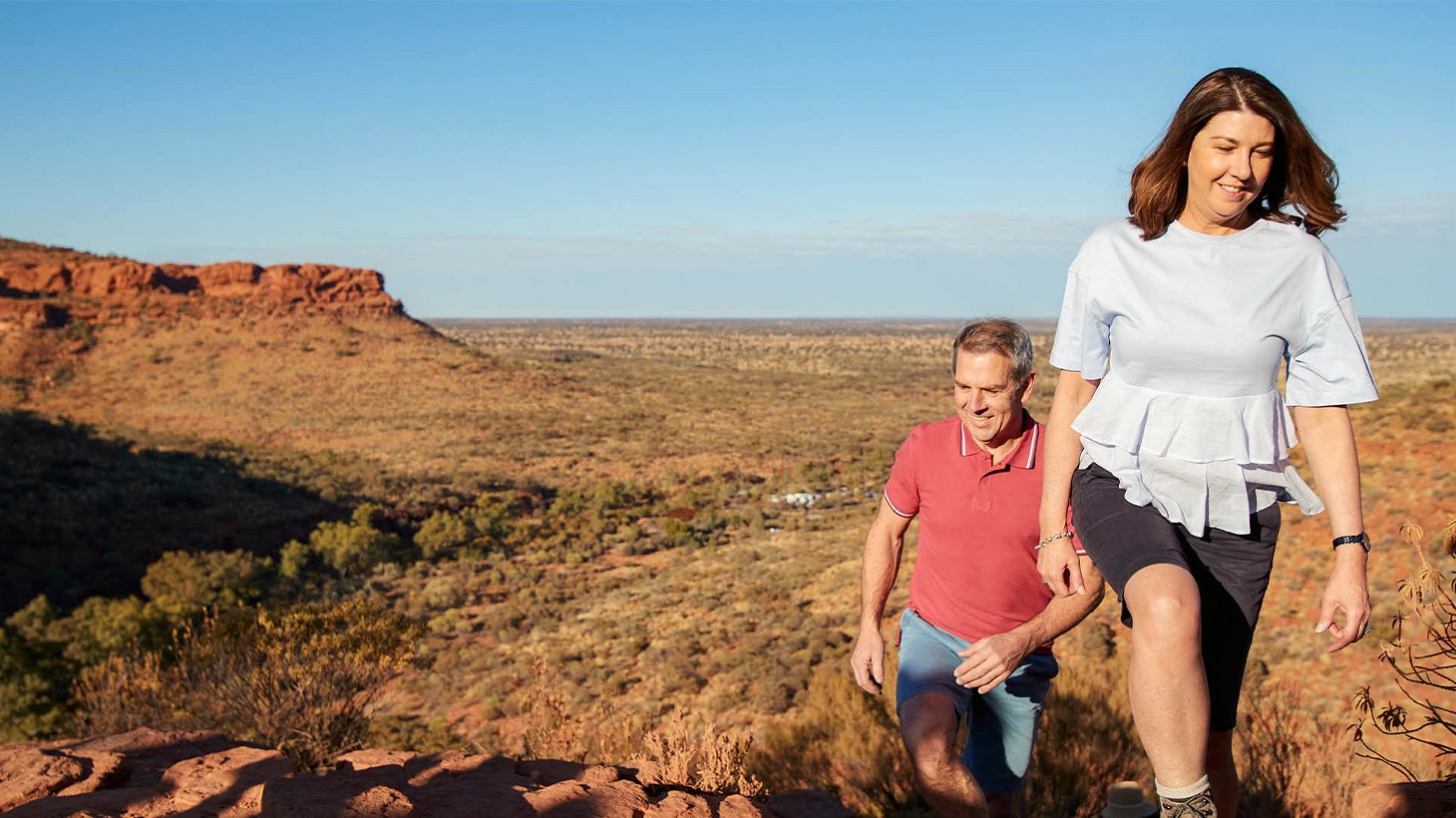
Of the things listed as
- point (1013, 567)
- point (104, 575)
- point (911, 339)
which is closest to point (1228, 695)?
point (1013, 567)

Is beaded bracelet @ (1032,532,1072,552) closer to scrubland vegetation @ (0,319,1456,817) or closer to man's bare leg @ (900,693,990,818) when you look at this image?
man's bare leg @ (900,693,990,818)

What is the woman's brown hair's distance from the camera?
1.88 metres

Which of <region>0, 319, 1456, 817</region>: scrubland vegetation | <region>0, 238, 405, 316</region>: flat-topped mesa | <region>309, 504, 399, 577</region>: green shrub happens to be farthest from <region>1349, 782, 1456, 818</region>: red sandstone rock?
<region>0, 238, 405, 316</region>: flat-topped mesa

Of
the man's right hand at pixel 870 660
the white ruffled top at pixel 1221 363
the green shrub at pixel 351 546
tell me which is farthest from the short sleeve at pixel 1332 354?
the green shrub at pixel 351 546

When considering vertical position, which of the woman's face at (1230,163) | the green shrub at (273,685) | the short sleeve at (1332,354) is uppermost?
the woman's face at (1230,163)

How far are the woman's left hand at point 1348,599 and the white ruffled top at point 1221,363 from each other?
17cm

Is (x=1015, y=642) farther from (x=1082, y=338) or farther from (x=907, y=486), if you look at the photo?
(x=1082, y=338)

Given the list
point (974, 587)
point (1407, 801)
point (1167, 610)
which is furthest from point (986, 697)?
point (1407, 801)

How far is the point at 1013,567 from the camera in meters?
2.54

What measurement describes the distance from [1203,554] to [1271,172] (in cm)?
86

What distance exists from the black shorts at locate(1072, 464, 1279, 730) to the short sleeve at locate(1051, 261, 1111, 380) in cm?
24

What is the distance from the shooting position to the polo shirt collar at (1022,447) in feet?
8.38

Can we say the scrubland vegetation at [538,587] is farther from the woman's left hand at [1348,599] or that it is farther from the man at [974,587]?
the man at [974,587]

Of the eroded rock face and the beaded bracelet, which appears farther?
the eroded rock face
